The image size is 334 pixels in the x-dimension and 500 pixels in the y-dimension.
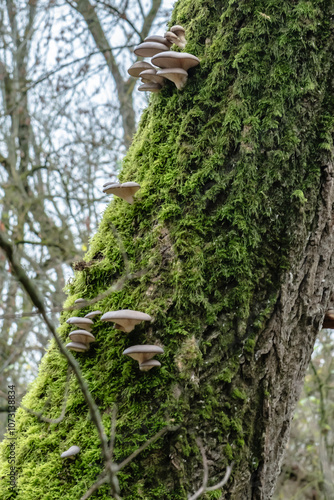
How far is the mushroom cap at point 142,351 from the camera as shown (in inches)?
65.7

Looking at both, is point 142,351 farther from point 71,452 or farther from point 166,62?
point 166,62

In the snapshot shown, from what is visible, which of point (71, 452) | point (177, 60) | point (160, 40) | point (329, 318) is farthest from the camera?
point (329, 318)

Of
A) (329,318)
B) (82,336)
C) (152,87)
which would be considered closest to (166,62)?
(152,87)

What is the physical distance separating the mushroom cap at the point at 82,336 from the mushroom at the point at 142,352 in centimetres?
23

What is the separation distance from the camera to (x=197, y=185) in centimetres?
195

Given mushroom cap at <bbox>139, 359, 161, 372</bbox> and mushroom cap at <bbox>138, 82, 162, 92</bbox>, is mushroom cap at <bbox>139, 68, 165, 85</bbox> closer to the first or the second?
mushroom cap at <bbox>138, 82, 162, 92</bbox>

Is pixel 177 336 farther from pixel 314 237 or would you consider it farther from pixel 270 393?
pixel 314 237

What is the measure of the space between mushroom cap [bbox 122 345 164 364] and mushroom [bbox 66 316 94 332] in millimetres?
268

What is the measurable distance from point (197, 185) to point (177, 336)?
2.20ft

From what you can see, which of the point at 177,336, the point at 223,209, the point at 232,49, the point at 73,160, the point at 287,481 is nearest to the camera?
the point at 177,336

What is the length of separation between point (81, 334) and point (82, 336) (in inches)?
1.4

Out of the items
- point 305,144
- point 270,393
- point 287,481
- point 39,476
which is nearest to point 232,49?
point 305,144

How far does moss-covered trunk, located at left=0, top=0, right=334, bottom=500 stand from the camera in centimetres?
169

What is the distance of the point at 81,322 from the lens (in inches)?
74.0
